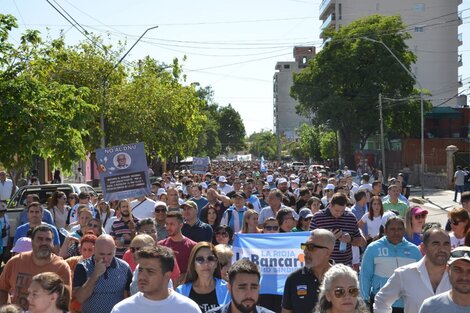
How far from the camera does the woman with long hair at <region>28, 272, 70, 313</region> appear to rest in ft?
17.6

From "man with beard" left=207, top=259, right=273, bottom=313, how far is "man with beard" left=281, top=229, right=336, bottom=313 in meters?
1.07

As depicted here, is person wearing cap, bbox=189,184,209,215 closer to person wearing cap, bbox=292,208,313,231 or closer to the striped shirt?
person wearing cap, bbox=292,208,313,231

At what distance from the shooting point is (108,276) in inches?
289

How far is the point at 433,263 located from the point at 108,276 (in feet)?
9.40

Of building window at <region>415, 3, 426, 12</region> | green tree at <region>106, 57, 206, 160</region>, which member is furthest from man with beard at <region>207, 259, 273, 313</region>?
building window at <region>415, 3, 426, 12</region>

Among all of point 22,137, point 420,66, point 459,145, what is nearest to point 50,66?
point 22,137

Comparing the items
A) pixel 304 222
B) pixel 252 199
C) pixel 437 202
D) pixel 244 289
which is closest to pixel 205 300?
pixel 244 289

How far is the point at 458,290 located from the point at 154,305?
6.35ft

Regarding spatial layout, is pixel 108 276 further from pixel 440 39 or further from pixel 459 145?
pixel 440 39

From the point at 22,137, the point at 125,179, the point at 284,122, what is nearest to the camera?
the point at 125,179

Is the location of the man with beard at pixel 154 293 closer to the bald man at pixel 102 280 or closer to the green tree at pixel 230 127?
the bald man at pixel 102 280

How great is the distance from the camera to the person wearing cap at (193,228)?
10.5m

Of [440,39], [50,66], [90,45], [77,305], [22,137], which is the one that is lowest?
[77,305]

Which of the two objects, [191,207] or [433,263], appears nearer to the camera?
[433,263]
